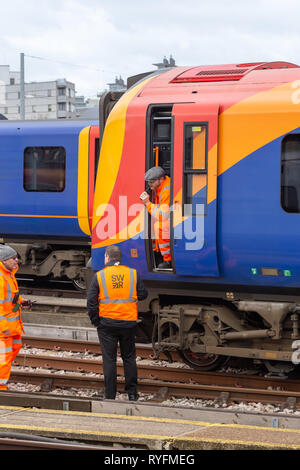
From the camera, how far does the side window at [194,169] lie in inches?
304

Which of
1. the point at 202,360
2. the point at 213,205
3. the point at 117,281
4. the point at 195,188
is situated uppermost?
the point at 195,188

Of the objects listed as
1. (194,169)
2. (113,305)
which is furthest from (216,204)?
(113,305)

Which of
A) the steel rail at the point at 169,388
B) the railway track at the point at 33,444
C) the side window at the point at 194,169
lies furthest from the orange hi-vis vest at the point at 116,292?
the railway track at the point at 33,444

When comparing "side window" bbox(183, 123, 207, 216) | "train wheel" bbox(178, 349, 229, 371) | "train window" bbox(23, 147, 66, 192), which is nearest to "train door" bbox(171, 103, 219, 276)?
"side window" bbox(183, 123, 207, 216)

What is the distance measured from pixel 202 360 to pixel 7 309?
102 inches

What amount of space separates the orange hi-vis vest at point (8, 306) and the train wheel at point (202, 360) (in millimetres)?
2217

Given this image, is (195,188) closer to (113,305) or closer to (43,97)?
(113,305)

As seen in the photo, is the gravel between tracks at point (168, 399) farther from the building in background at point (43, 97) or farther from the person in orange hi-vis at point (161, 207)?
the building in background at point (43, 97)

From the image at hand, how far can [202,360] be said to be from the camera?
28.6 feet

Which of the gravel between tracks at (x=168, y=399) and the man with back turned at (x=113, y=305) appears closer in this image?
the man with back turned at (x=113, y=305)

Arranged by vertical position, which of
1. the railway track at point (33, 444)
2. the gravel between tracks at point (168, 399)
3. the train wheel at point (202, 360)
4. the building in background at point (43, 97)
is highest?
the building in background at point (43, 97)

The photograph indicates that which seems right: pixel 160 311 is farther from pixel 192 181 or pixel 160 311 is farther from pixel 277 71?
pixel 277 71

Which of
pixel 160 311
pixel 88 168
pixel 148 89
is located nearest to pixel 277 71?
pixel 148 89

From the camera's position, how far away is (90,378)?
8.48m
